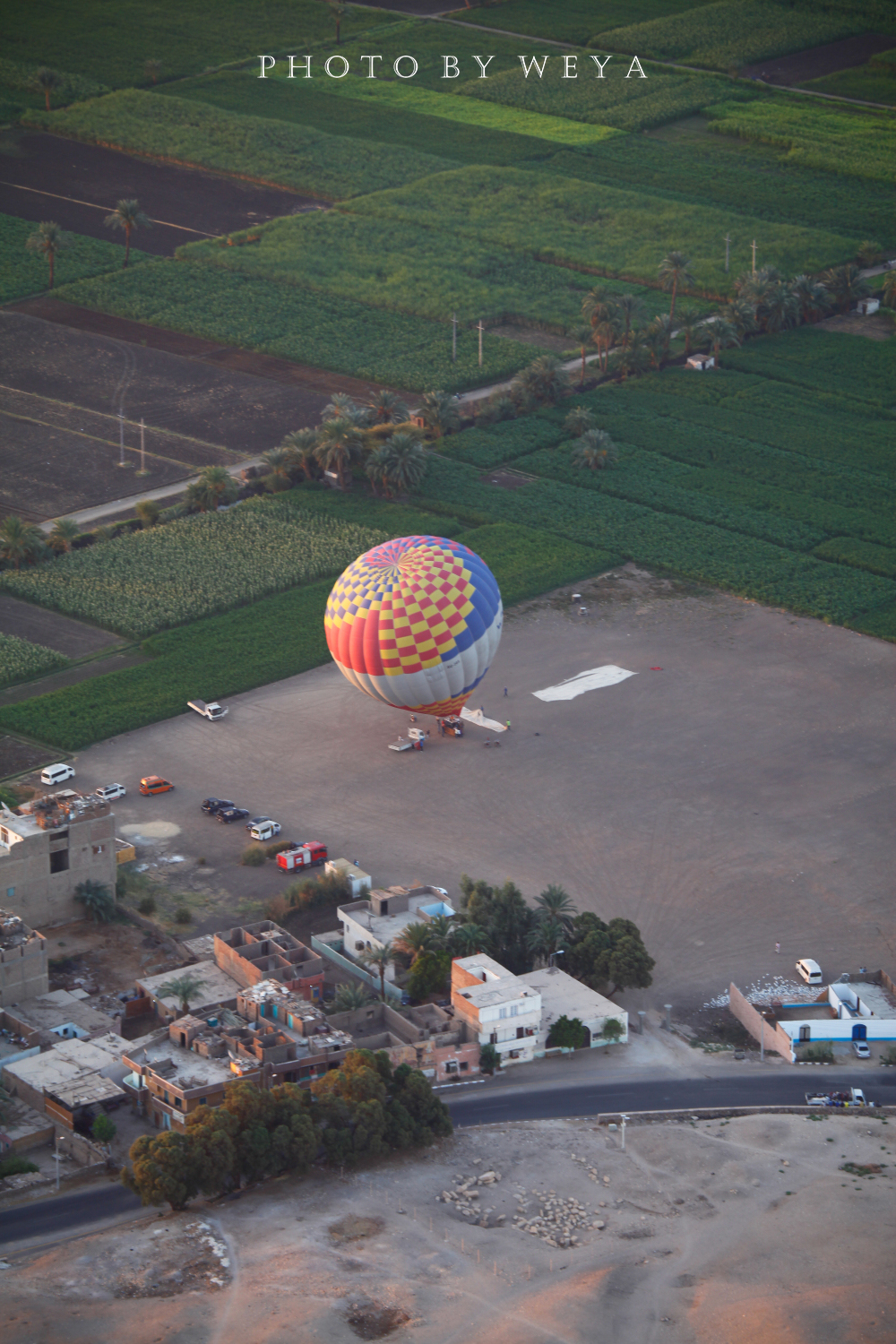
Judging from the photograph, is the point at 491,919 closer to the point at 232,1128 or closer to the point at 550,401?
the point at 232,1128

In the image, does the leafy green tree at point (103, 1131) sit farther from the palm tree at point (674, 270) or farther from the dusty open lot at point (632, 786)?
the palm tree at point (674, 270)

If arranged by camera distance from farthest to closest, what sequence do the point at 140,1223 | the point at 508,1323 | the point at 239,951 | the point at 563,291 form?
the point at 563,291 < the point at 239,951 < the point at 140,1223 < the point at 508,1323

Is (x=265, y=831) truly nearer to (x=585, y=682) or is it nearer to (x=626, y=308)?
(x=585, y=682)

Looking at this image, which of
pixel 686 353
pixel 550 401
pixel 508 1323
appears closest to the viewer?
pixel 508 1323

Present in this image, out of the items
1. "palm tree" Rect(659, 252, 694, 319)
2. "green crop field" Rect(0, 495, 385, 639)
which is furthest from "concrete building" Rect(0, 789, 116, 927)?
"palm tree" Rect(659, 252, 694, 319)

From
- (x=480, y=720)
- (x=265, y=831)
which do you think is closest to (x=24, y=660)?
(x=265, y=831)

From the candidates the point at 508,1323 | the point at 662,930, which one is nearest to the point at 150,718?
the point at 662,930

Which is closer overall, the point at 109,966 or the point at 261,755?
the point at 109,966

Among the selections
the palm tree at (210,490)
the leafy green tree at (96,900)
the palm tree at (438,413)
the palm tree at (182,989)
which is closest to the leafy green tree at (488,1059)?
the palm tree at (182,989)
